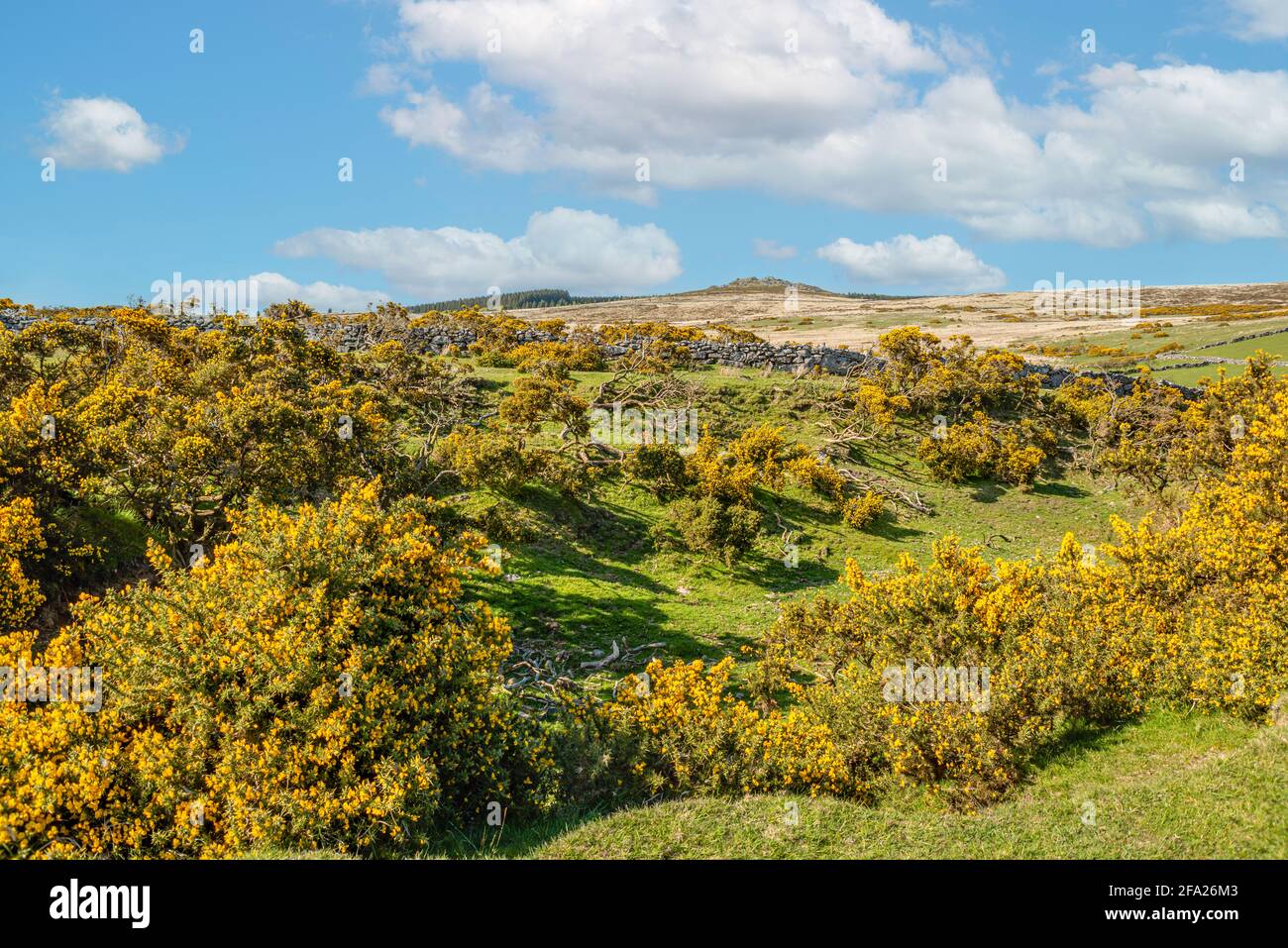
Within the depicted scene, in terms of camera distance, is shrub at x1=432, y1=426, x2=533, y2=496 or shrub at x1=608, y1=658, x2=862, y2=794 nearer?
shrub at x1=608, y1=658, x2=862, y2=794

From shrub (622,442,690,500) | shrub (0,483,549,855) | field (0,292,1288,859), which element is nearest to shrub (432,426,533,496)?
field (0,292,1288,859)

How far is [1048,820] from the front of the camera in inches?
401

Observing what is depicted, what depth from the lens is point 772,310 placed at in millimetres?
127188

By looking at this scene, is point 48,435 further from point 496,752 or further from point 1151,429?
point 1151,429

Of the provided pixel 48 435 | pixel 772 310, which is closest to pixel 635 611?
pixel 48 435

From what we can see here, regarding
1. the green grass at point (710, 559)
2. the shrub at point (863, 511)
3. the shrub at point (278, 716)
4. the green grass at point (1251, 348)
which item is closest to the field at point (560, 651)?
the shrub at point (278, 716)

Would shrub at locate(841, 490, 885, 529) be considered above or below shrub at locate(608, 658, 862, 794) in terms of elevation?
above

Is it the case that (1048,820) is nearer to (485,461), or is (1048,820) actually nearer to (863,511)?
(485,461)

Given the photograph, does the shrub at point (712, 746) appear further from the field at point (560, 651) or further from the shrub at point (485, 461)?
the shrub at point (485, 461)

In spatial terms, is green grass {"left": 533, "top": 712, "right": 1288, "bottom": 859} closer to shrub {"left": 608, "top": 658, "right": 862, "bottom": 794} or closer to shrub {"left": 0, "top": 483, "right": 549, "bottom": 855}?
shrub {"left": 608, "top": 658, "right": 862, "bottom": 794}

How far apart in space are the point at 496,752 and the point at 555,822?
4.20ft

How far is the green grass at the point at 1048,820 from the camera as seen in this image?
9172 millimetres

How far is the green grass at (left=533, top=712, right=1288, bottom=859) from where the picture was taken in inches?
361

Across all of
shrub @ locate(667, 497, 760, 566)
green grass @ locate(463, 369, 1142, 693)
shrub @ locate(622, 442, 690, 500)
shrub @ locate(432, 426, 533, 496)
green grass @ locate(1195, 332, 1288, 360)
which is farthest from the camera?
green grass @ locate(1195, 332, 1288, 360)
